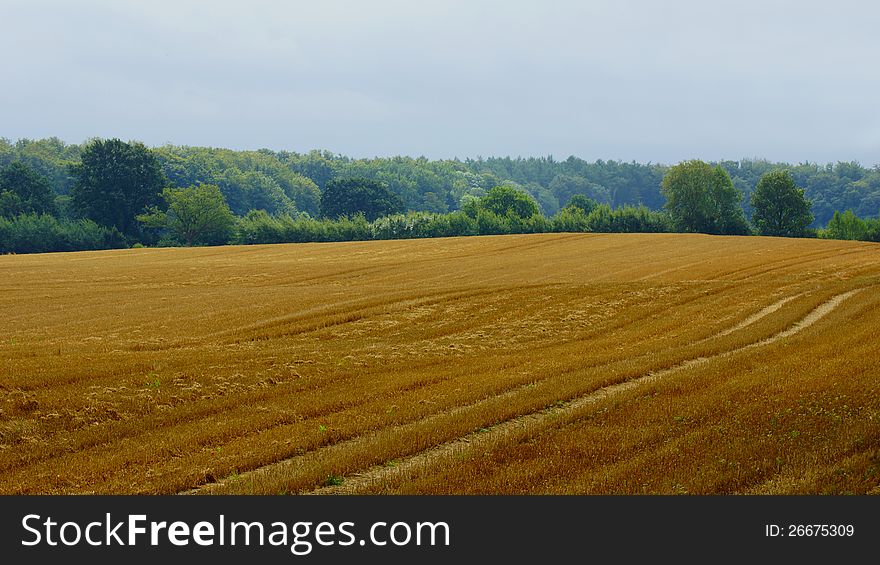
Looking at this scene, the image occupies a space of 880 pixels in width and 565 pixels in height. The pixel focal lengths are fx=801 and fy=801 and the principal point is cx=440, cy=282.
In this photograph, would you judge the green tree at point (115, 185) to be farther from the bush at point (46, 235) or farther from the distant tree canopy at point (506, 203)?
the distant tree canopy at point (506, 203)

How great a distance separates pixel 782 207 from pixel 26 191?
360 ft

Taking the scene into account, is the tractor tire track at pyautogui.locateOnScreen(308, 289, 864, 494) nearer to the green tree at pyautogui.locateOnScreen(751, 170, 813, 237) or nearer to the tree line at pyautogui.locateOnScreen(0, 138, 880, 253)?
the tree line at pyautogui.locateOnScreen(0, 138, 880, 253)

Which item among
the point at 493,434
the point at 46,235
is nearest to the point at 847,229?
the point at 46,235

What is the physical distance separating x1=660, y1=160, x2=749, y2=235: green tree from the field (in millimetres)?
70013

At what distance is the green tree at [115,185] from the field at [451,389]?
8226 cm

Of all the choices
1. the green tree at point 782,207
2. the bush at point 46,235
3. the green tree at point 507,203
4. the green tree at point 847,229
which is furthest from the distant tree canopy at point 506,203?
the bush at point 46,235

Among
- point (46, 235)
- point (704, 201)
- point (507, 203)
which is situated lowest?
point (46, 235)

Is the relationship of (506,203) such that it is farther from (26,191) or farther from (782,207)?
(26,191)

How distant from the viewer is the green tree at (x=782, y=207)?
4348 inches

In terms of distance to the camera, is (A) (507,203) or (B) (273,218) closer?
(B) (273,218)

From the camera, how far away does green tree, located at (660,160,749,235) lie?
109 m

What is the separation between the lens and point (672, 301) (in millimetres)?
34781

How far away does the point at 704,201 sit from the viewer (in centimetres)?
11094

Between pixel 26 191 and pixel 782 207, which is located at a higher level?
pixel 26 191
